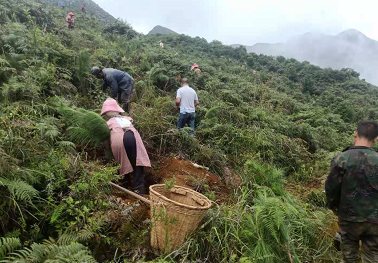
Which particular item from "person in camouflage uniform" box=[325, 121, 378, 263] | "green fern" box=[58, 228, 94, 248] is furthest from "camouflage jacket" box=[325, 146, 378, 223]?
"green fern" box=[58, 228, 94, 248]

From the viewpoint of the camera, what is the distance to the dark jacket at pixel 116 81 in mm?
6078

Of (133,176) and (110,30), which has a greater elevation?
(110,30)

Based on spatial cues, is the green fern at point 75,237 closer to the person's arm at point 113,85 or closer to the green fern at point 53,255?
the green fern at point 53,255

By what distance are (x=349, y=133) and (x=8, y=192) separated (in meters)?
11.9

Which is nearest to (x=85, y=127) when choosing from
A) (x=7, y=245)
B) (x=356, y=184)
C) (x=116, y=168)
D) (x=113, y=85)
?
(x=116, y=168)

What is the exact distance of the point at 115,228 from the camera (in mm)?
2809

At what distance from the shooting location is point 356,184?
265 centimetres

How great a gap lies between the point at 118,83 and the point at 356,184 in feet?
17.0

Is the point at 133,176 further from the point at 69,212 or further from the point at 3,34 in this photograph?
the point at 3,34

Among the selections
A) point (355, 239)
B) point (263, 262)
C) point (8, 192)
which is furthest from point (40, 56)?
point (355, 239)

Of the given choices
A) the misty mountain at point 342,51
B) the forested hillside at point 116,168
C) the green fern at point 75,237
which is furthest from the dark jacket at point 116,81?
the misty mountain at point 342,51

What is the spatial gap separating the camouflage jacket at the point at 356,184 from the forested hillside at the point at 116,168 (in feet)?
2.02

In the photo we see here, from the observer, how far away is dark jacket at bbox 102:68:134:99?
608 centimetres

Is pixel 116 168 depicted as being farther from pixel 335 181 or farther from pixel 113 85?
pixel 113 85
